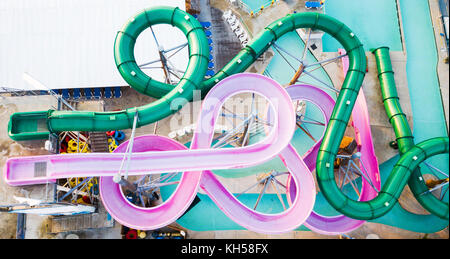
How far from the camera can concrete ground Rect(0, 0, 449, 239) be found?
961 inches

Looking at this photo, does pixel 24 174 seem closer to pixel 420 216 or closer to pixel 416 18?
pixel 420 216

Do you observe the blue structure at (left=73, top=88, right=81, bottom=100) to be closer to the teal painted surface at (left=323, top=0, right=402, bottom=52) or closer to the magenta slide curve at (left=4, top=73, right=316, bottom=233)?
the magenta slide curve at (left=4, top=73, right=316, bottom=233)

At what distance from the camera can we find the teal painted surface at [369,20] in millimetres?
36812

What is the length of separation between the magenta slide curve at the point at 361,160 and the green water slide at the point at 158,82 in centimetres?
377

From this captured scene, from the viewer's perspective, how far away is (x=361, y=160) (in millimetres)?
29312

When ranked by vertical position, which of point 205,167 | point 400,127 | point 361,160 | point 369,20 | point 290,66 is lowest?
point 205,167

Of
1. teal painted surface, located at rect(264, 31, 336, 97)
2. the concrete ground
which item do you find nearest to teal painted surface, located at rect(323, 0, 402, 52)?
the concrete ground

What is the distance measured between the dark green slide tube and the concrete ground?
1086 millimetres

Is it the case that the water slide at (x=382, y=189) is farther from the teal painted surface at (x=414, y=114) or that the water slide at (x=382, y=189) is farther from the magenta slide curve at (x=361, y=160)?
the teal painted surface at (x=414, y=114)

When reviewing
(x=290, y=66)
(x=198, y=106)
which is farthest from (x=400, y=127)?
(x=198, y=106)

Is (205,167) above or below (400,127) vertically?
below

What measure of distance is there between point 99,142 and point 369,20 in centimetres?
3396

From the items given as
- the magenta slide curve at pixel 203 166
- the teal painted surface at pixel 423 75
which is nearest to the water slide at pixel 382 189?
the magenta slide curve at pixel 203 166

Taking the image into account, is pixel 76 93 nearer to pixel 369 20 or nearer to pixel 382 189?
pixel 382 189
